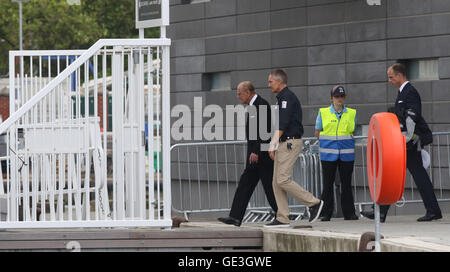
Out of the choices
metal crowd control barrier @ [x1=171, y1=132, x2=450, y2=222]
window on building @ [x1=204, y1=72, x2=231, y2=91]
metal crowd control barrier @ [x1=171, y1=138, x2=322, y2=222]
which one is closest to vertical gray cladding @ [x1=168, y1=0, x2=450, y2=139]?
window on building @ [x1=204, y1=72, x2=231, y2=91]

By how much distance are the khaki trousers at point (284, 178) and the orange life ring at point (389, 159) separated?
3.22m

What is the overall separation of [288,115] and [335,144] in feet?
4.57

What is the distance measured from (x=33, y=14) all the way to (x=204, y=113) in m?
25.6

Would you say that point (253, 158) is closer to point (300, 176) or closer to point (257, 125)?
point (257, 125)

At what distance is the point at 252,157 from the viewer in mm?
11453

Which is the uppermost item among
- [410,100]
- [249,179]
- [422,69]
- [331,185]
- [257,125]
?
[422,69]

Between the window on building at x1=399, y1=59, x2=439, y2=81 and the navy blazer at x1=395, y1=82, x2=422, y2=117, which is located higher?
the window on building at x1=399, y1=59, x2=439, y2=81

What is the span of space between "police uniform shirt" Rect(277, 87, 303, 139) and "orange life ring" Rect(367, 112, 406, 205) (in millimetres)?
3215

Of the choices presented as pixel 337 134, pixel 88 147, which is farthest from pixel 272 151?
pixel 88 147

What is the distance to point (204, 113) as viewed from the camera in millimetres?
19672

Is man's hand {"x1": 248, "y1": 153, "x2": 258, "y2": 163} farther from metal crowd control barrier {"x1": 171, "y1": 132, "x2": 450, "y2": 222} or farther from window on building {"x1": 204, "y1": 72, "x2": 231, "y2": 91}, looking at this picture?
window on building {"x1": 204, "y1": 72, "x2": 231, "y2": 91}

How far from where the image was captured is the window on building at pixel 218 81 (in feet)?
63.4

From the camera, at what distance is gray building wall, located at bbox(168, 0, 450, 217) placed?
589 inches
